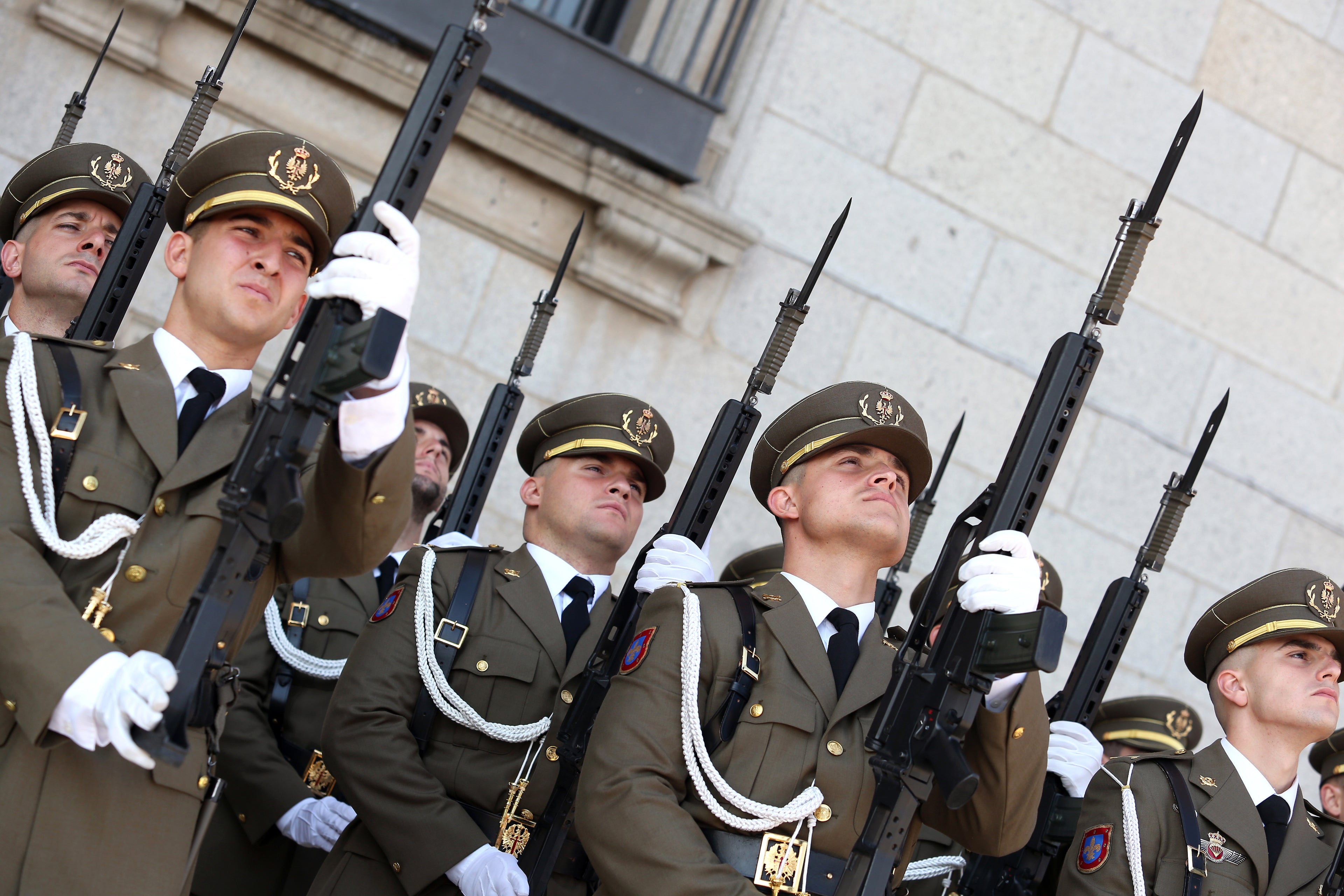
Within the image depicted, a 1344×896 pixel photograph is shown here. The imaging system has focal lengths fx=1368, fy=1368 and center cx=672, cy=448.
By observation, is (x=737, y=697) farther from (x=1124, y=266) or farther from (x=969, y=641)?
(x=1124, y=266)

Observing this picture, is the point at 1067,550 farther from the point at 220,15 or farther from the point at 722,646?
the point at 220,15

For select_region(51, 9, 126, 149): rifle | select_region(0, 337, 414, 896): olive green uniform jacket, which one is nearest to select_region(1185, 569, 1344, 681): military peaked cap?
select_region(0, 337, 414, 896): olive green uniform jacket

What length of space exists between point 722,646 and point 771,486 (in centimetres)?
86

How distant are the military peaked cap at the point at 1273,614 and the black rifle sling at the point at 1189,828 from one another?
1.57 ft

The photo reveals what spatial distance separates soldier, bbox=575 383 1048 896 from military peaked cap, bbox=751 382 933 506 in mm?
175

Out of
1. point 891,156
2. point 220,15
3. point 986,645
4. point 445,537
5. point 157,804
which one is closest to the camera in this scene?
point 157,804

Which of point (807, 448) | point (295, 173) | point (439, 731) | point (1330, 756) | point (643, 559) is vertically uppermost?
point (295, 173)

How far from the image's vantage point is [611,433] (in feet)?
14.4

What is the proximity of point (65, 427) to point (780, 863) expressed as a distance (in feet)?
5.64

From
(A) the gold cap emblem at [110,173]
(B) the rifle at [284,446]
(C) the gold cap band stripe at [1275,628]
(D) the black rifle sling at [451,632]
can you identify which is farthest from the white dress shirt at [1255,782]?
(A) the gold cap emblem at [110,173]

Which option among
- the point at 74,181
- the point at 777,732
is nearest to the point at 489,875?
the point at 777,732

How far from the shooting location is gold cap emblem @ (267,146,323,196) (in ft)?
9.89

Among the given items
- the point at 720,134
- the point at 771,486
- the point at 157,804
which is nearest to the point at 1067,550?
the point at 720,134

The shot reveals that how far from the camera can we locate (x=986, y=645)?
2801 millimetres
